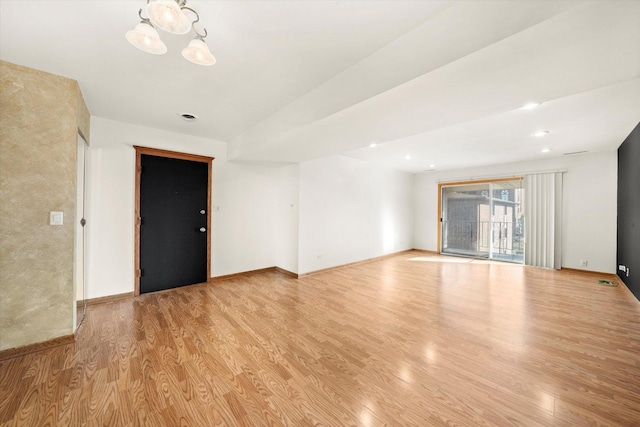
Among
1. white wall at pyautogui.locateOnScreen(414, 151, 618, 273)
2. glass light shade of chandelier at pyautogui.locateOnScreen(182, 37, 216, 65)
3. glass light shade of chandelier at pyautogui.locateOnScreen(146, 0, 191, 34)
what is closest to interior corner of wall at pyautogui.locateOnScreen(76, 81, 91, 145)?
glass light shade of chandelier at pyautogui.locateOnScreen(182, 37, 216, 65)

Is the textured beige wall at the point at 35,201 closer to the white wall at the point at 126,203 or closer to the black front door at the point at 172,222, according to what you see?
the white wall at the point at 126,203

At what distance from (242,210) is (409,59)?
3.86 m

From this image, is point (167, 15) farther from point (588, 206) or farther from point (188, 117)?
point (588, 206)

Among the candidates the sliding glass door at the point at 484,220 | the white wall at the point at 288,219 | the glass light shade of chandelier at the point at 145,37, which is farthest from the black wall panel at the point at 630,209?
the glass light shade of chandelier at the point at 145,37

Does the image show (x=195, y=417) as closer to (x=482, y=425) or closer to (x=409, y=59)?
(x=482, y=425)

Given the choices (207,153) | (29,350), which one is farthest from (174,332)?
(207,153)

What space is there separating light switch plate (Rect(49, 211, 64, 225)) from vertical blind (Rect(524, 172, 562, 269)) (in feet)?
26.9

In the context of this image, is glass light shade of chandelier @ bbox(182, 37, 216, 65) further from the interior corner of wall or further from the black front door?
the black front door

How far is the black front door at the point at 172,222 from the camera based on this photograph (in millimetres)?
3689

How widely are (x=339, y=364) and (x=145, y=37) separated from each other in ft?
8.84

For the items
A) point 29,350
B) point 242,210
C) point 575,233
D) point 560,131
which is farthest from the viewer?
point 575,233

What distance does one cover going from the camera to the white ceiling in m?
1.36

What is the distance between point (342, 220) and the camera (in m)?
5.52

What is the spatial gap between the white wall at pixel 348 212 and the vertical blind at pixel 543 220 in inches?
116
